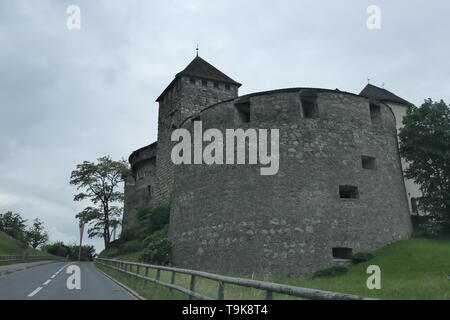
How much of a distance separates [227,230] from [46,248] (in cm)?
5927

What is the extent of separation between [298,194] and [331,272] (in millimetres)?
3558

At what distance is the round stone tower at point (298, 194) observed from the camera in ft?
56.7

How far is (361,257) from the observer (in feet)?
55.5

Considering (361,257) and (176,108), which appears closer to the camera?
(361,257)

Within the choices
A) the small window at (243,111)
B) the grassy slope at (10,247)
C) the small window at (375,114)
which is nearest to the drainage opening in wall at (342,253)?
the small window at (375,114)

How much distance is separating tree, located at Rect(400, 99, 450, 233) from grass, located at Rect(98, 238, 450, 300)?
2445 mm

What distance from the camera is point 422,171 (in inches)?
909

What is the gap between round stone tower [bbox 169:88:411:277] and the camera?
56.7ft

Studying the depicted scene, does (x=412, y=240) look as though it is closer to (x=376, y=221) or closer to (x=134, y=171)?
(x=376, y=221)

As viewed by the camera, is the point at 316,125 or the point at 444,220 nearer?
the point at 316,125

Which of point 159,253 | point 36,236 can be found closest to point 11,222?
point 36,236

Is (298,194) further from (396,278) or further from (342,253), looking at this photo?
(396,278)

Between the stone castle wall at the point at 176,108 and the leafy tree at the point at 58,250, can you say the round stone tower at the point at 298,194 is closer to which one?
the stone castle wall at the point at 176,108
